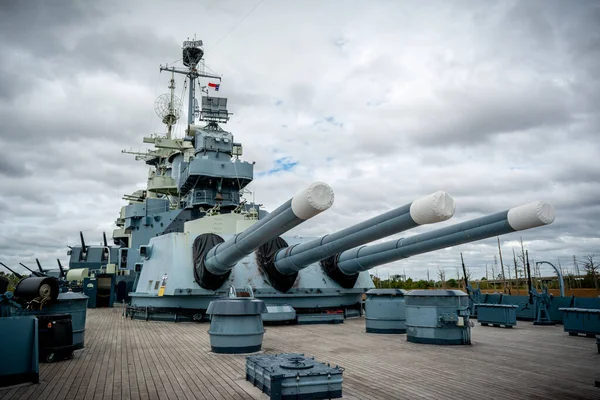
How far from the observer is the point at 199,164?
18.7 metres

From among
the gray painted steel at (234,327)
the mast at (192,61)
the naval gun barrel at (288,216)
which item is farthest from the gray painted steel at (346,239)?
the mast at (192,61)

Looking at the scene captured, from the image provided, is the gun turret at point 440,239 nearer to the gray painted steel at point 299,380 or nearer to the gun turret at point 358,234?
the gun turret at point 358,234

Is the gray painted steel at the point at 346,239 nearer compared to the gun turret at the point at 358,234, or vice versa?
the gun turret at the point at 358,234

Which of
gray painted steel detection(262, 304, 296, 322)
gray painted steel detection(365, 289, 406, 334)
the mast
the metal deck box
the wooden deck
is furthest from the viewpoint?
the mast

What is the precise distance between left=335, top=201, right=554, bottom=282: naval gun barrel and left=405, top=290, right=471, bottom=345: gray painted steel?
900 mm

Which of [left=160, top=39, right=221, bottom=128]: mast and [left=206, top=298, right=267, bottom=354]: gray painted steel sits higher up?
[left=160, top=39, right=221, bottom=128]: mast

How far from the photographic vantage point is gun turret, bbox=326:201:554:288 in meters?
5.77

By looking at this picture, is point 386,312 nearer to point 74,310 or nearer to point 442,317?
point 442,317

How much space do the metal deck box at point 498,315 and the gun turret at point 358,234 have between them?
4.87m

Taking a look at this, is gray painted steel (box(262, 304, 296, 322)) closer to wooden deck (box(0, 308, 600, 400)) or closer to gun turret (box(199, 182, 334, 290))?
gun turret (box(199, 182, 334, 290))

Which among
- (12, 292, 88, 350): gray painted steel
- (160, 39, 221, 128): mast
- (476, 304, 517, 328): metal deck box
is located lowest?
(476, 304, 517, 328): metal deck box

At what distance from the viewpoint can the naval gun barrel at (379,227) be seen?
5105 mm

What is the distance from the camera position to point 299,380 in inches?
155

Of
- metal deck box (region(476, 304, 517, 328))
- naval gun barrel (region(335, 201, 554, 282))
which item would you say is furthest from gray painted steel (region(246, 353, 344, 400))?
metal deck box (region(476, 304, 517, 328))
